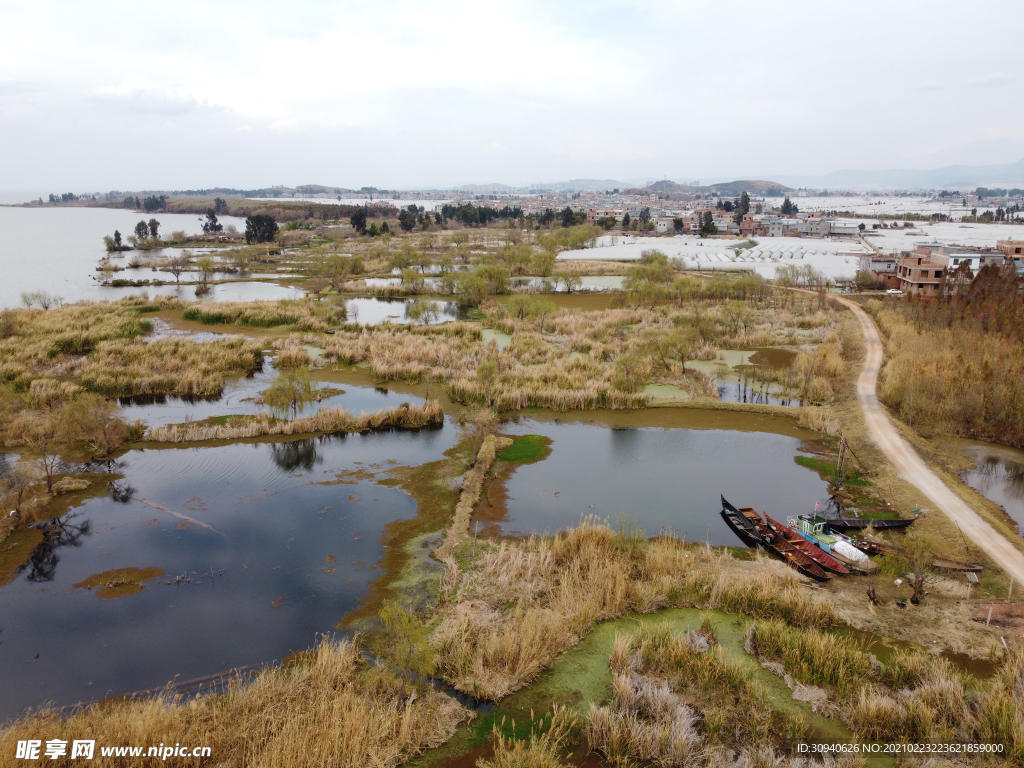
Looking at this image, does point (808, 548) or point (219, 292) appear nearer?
point (808, 548)

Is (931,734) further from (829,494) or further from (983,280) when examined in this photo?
→ (983,280)

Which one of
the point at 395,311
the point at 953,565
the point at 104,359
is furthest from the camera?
the point at 395,311


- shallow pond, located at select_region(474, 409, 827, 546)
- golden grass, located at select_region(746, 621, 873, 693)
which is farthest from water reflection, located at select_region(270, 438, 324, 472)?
golden grass, located at select_region(746, 621, 873, 693)

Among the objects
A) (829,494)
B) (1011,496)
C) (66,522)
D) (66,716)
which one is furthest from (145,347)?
(1011,496)

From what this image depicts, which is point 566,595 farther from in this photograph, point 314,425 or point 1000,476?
point 1000,476

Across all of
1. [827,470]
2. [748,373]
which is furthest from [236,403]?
[748,373]

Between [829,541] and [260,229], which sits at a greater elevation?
[260,229]

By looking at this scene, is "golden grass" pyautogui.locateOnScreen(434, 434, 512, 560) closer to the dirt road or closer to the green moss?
the green moss
